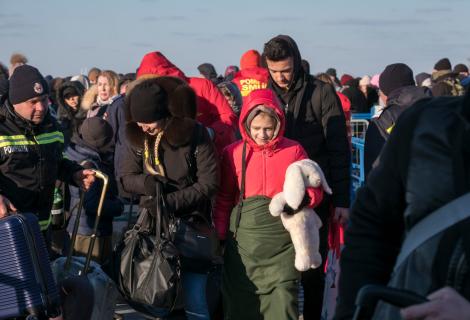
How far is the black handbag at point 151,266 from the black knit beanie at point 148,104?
1.41 ft

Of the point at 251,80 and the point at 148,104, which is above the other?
the point at 251,80

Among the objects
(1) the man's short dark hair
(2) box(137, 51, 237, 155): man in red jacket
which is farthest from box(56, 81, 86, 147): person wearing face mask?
(1) the man's short dark hair

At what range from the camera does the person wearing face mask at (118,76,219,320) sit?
604 centimetres

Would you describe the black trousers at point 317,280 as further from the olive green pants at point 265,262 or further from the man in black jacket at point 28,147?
the man in black jacket at point 28,147

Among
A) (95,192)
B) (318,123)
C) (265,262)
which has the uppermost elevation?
(318,123)

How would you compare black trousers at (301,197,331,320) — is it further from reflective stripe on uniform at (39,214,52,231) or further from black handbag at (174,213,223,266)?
reflective stripe on uniform at (39,214,52,231)

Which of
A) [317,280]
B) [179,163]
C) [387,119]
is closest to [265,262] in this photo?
[317,280]

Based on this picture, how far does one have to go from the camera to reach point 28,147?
605cm

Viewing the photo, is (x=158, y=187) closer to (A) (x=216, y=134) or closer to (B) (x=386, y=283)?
(A) (x=216, y=134)

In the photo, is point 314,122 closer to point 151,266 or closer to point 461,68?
point 151,266

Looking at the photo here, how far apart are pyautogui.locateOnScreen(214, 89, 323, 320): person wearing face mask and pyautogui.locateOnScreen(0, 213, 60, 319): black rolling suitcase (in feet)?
4.06

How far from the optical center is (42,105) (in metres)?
6.21

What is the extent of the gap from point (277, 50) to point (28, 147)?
1.78 metres

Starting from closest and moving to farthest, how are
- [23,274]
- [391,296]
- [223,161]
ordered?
[391,296] → [23,274] → [223,161]
